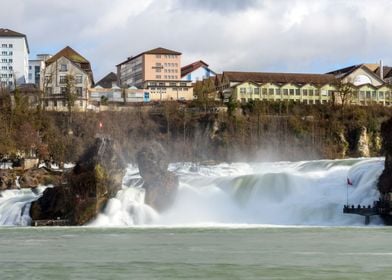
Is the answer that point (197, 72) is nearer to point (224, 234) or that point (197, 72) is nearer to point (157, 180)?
point (157, 180)

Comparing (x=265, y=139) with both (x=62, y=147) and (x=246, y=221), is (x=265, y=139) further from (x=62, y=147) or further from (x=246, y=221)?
(x=246, y=221)

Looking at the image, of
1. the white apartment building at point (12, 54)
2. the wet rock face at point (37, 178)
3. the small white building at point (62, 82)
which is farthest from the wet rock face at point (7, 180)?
the white apartment building at point (12, 54)

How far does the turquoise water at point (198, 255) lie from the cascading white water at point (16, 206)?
14.3 m

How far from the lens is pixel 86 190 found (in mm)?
62000

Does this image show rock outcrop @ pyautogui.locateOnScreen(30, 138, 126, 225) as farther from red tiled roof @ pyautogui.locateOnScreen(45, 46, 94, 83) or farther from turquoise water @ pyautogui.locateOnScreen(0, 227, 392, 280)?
red tiled roof @ pyautogui.locateOnScreen(45, 46, 94, 83)

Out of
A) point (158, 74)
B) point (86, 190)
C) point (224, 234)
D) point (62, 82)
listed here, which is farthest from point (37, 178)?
point (158, 74)

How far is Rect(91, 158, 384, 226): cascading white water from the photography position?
199 feet

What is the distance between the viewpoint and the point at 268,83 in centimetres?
12744

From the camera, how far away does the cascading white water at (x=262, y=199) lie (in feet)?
199

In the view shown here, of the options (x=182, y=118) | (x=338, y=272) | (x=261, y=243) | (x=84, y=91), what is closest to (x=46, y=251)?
(x=261, y=243)

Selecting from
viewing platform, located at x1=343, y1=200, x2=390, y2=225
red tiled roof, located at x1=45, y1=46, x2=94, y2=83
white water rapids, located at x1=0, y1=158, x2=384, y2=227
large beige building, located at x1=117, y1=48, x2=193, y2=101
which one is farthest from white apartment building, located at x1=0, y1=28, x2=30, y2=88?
viewing platform, located at x1=343, y1=200, x2=390, y2=225

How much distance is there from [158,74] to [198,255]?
386ft

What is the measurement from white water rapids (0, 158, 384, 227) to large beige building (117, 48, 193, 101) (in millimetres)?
68566

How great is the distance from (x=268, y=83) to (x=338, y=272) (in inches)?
3950
